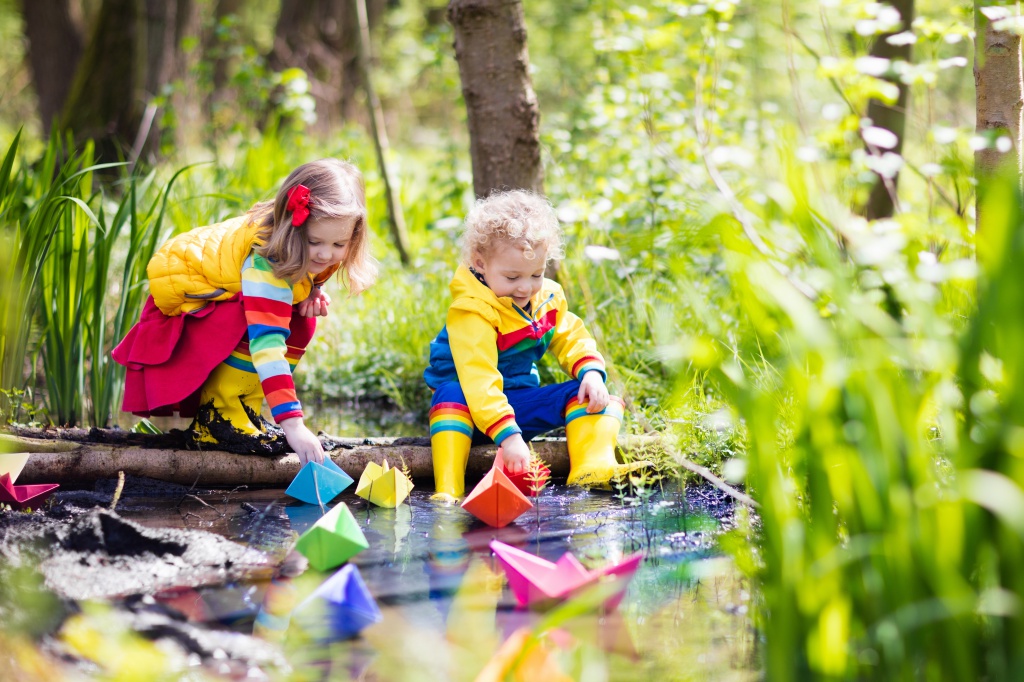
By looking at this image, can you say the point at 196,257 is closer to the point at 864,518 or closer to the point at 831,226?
the point at 831,226

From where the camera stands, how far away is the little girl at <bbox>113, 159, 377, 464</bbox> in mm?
2705

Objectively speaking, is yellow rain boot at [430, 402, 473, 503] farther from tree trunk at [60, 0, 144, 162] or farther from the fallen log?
tree trunk at [60, 0, 144, 162]

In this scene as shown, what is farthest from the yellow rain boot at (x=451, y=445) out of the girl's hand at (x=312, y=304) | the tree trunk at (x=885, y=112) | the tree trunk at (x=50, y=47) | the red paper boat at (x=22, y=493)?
the tree trunk at (x=50, y=47)

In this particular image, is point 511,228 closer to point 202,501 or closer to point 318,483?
point 318,483

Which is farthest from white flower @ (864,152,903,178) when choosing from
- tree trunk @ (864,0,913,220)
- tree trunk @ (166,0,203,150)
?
tree trunk @ (166,0,203,150)

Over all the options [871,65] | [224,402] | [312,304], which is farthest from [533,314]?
[871,65]

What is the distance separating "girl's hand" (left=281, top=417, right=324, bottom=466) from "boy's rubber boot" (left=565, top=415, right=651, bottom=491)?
83cm

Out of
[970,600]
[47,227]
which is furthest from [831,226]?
[47,227]

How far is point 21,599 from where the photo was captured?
1.74m

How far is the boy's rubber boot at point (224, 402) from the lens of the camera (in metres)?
2.92

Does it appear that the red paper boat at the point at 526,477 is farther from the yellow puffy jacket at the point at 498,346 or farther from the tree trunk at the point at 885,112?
the tree trunk at the point at 885,112

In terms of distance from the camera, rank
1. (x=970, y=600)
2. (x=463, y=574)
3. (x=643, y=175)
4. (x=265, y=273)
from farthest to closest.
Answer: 1. (x=643, y=175)
2. (x=265, y=273)
3. (x=463, y=574)
4. (x=970, y=600)

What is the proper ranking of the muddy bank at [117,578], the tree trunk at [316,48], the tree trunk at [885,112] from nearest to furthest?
1. the muddy bank at [117,578]
2. the tree trunk at [885,112]
3. the tree trunk at [316,48]

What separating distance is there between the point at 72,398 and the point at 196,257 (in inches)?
31.4
